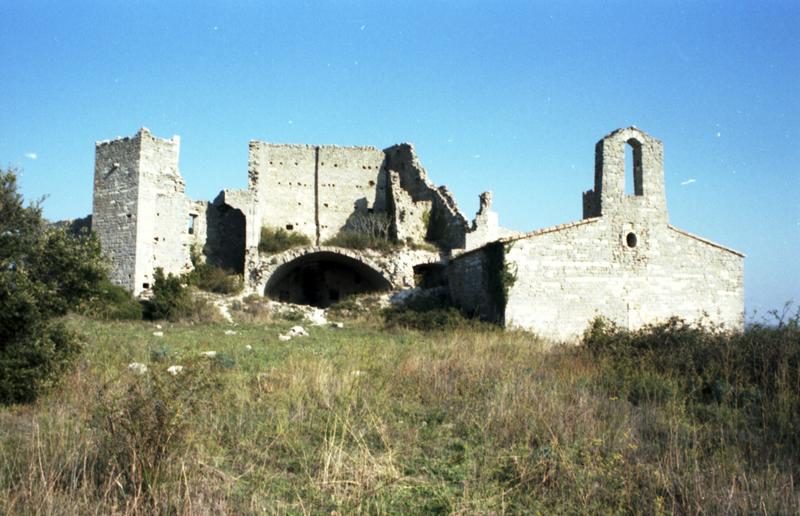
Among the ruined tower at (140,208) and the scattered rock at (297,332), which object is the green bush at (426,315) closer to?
the scattered rock at (297,332)

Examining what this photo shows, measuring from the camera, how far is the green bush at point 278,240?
26922mm

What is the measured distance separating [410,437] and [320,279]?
81.3ft

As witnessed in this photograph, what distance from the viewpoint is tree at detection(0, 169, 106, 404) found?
270 inches

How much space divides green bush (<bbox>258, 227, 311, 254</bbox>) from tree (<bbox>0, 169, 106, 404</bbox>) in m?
18.0

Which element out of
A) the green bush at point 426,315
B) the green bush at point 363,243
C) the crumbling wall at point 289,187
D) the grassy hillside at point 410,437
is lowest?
the grassy hillside at point 410,437

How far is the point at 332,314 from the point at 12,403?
49.4 ft

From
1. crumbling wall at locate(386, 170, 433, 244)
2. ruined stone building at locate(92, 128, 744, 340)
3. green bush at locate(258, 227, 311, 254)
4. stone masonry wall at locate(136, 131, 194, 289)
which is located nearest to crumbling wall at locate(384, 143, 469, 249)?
ruined stone building at locate(92, 128, 744, 340)

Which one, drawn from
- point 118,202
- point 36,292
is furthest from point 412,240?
point 36,292

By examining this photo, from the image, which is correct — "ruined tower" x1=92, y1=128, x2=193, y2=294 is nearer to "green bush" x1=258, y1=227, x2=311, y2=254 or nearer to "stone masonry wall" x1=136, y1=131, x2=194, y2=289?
"stone masonry wall" x1=136, y1=131, x2=194, y2=289

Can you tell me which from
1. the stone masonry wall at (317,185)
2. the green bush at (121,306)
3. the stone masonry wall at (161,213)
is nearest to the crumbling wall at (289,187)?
the stone masonry wall at (317,185)

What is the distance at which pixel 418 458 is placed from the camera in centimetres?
533

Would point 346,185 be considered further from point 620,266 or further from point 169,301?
point 620,266

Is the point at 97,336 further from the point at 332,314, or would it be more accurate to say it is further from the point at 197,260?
the point at 197,260

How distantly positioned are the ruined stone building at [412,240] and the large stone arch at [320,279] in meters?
0.07
